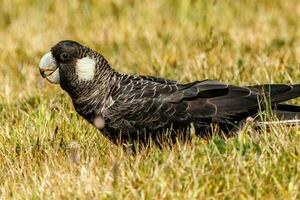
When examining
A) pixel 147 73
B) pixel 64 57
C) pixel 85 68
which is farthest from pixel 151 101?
pixel 147 73

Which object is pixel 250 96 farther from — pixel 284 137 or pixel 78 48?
pixel 78 48

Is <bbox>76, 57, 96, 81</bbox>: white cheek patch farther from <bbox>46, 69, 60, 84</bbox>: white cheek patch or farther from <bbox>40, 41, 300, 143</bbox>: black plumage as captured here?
<bbox>46, 69, 60, 84</bbox>: white cheek patch

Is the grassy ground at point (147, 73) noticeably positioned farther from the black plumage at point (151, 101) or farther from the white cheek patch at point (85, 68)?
the white cheek patch at point (85, 68)

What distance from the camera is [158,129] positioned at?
5555mm

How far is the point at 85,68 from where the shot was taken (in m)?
5.74

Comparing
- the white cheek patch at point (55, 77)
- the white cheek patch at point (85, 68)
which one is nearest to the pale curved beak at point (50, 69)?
the white cheek patch at point (55, 77)

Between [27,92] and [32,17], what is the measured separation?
3.25 meters

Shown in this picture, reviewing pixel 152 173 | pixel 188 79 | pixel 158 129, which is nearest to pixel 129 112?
pixel 158 129

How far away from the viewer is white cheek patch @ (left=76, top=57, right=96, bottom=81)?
5723 mm

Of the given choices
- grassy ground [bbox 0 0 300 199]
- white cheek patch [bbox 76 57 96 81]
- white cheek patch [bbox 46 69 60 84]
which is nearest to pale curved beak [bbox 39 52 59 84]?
white cheek patch [bbox 46 69 60 84]

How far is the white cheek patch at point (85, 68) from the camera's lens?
18.8 ft

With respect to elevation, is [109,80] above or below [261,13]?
below

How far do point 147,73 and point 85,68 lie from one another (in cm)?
227

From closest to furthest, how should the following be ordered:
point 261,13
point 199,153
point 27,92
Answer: point 199,153 < point 27,92 < point 261,13
